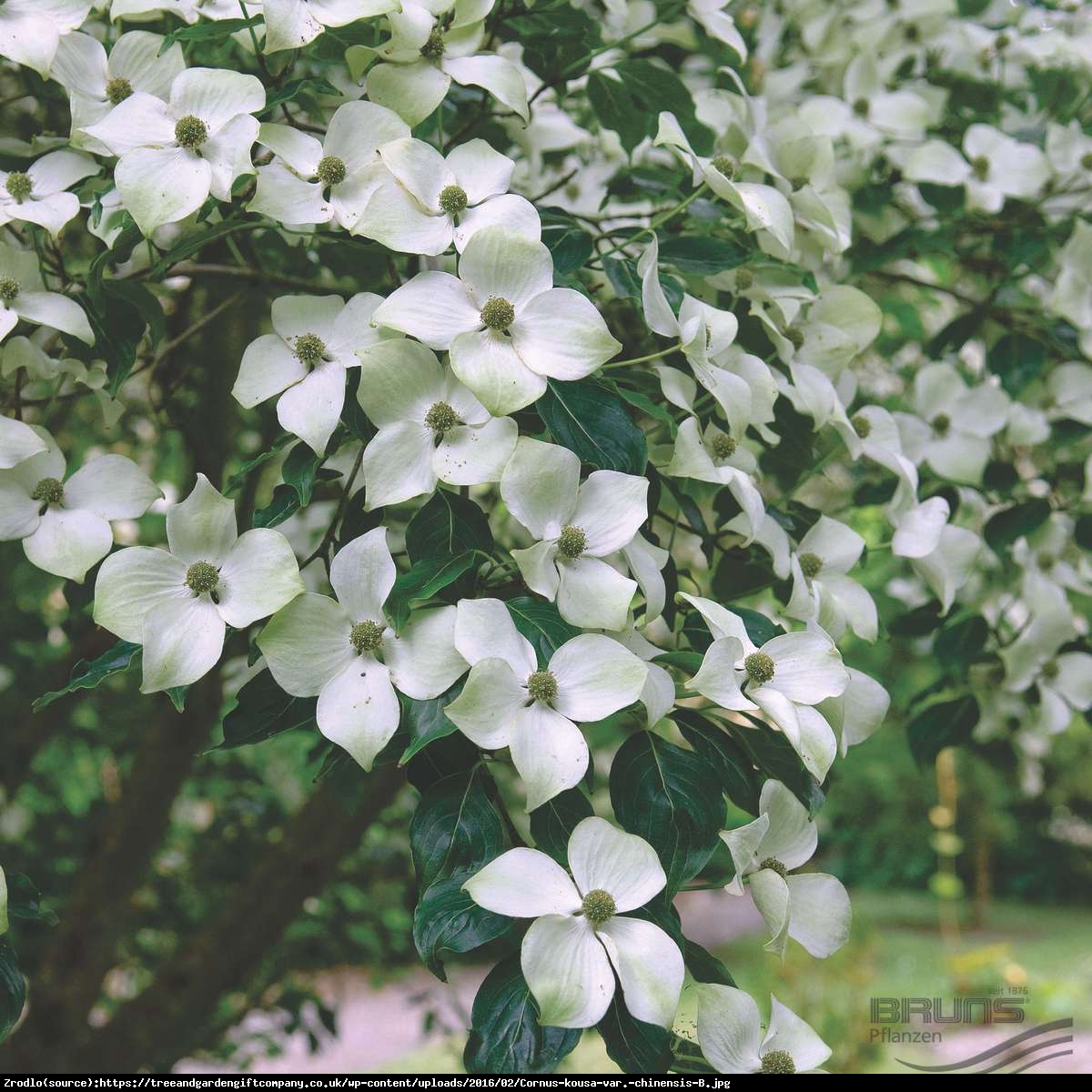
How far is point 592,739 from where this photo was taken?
1854 millimetres

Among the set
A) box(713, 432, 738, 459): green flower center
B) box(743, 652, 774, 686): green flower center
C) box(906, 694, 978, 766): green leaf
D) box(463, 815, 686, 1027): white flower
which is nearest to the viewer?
box(463, 815, 686, 1027): white flower

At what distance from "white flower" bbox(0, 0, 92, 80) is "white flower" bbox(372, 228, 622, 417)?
29 centimetres

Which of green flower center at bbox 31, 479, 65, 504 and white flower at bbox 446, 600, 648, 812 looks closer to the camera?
white flower at bbox 446, 600, 648, 812

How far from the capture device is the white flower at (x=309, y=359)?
644 millimetres

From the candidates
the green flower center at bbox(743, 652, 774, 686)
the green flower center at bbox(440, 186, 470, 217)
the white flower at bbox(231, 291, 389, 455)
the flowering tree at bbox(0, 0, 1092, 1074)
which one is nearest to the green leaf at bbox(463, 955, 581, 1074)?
the flowering tree at bbox(0, 0, 1092, 1074)

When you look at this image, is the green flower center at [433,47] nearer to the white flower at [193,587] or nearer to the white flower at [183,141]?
the white flower at [183,141]

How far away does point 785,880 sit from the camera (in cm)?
69

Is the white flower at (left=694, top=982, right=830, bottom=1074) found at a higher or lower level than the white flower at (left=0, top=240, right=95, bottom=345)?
lower

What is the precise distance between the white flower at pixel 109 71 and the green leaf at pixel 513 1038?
590 millimetres

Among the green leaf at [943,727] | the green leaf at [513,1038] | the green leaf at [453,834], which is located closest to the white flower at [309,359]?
the green leaf at [453,834]

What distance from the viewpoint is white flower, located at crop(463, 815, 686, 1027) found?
54 centimetres

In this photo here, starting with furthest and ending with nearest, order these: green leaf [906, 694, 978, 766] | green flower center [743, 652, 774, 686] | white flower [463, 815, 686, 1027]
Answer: green leaf [906, 694, 978, 766], green flower center [743, 652, 774, 686], white flower [463, 815, 686, 1027]

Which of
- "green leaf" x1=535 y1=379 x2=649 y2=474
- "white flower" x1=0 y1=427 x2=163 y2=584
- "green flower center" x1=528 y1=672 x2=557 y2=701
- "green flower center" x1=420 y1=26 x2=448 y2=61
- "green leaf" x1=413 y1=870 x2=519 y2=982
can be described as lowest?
"green leaf" x1=413 y1=870 x2=519 y2=982

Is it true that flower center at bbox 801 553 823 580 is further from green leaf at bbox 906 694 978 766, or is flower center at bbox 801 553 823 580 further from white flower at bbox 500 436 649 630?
green leaf at bbox 906 694 978 766
